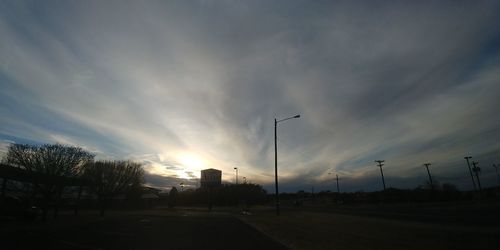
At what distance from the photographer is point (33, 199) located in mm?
32188

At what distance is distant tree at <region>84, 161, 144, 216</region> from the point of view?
155 ft

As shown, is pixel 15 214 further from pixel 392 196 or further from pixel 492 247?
pixel 392 196

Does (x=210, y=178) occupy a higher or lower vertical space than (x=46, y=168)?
higher

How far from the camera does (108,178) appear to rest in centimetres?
4978

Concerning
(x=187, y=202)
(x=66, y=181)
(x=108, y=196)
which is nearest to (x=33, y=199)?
(x=66, y=181)

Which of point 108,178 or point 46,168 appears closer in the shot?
point 46,168

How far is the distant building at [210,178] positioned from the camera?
267 ft

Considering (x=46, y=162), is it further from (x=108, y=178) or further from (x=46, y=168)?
(x=108, y=178)

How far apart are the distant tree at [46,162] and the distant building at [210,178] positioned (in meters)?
49.1

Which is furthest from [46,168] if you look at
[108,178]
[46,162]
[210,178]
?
[210,178]

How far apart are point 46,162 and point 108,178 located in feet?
63.3

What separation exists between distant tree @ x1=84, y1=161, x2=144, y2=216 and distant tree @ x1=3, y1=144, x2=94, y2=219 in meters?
10.6

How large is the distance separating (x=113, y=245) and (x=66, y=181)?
1003 inches

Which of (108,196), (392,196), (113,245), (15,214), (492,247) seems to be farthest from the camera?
(392,196)
